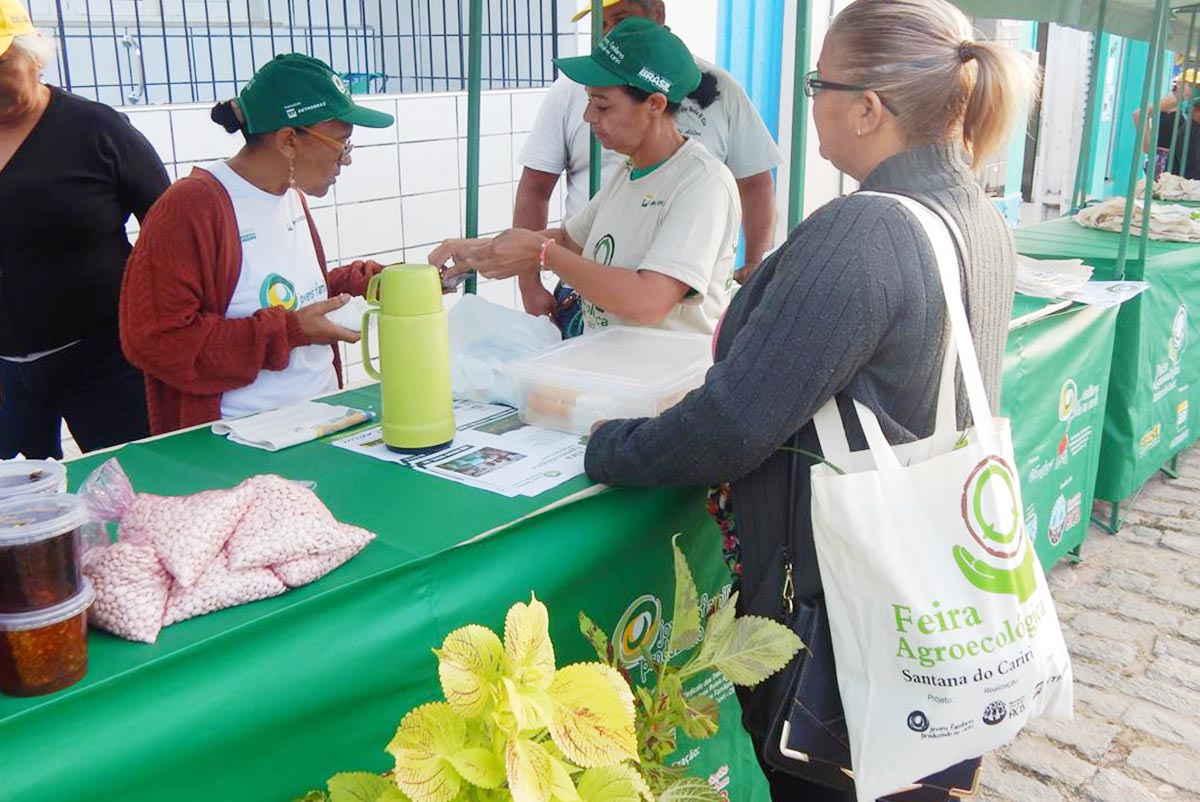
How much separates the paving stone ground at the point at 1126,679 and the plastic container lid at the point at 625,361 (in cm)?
136

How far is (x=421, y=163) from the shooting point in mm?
5016

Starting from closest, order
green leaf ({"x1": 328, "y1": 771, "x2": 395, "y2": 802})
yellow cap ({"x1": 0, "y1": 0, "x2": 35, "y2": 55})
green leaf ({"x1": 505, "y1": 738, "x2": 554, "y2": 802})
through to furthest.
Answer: green leaf ({"x1": 505, "y1": 738, "x2": 554, "y2": 802}), green leaf ({"x1": 328, "y1": 771, "x2": 395, "y2": 802}), yellow cap ({"x1": 0, "y1": 0, "x2": 35, "y2": 55})

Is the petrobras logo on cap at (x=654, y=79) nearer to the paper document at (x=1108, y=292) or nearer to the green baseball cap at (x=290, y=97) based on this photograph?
the green baseball cap at (x=290, y=97)

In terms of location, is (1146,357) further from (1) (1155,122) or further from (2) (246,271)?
(2) (246,271)

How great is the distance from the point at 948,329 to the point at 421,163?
406cm

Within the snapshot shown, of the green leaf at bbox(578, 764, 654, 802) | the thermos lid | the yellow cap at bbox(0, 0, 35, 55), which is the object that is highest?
the yellow cap at bbox(0, 0, 35, 55)

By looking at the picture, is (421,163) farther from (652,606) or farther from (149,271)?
(652,606)

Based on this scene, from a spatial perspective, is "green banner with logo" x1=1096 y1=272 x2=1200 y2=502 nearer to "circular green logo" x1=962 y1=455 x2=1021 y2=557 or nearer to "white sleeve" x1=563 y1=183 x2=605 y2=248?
"white sleeve" x1=563 y1=183 x2=605 y2=248

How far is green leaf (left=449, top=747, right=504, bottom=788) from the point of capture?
879 millimetres

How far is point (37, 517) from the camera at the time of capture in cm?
94

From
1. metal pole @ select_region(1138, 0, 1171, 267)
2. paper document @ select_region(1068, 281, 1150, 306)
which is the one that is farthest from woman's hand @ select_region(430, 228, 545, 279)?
metal pole @ select_region(1138, 0, 1171, 267)

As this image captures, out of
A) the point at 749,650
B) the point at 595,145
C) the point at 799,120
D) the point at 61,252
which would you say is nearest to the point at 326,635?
the point at 749,650

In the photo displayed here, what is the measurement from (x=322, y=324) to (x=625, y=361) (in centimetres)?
60

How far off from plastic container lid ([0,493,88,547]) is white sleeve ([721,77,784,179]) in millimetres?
2764
